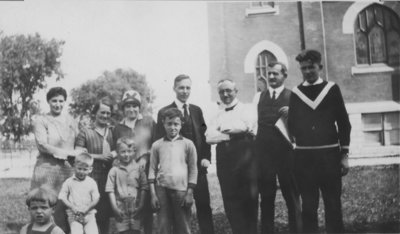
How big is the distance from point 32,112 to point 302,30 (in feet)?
6.92

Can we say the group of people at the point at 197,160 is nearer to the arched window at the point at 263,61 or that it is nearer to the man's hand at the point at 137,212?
the man's hand at the point at 137,212

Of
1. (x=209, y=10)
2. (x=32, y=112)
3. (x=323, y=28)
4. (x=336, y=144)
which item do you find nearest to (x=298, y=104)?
(x=336, y=144)

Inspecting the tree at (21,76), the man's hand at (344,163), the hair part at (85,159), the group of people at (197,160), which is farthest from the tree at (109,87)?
the man's hand at (344,163)

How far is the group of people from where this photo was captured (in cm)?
220

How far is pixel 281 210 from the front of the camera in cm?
239

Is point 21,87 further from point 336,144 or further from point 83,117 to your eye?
point 336,144

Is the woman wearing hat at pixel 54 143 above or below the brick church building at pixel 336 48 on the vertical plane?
below

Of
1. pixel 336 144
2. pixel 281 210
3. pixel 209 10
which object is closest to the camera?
pixel 336 144

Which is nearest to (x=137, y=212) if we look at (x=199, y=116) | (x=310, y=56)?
(x=199, y=116)

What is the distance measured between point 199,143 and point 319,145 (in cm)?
78

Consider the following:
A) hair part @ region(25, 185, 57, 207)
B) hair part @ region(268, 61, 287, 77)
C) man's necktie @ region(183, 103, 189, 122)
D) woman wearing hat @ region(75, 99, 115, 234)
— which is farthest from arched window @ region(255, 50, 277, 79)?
hair part @ region(25, 185, 57, 207)

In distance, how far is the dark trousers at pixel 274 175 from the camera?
229cm

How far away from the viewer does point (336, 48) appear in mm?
2627

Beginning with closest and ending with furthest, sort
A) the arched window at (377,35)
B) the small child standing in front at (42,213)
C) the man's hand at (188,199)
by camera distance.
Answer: the small child standing in front at (42,213) < the man's hand at (188,199) < the arched window at (377,35)
